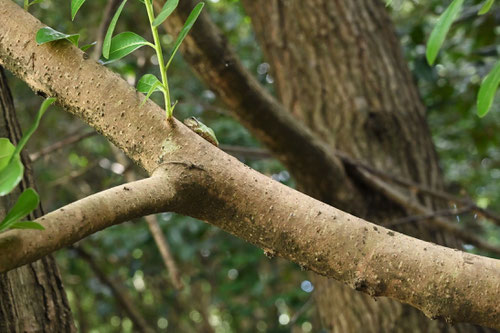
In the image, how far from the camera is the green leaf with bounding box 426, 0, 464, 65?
0.84 m

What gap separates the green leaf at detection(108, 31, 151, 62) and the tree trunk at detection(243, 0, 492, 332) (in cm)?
137

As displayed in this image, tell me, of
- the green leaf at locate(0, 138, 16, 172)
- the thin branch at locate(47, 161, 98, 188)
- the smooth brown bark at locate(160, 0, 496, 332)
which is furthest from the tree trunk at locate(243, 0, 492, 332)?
the green leaf at locate(0, 138, 16, 172)

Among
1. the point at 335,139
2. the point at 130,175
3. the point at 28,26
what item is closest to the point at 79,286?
the point at 130,175

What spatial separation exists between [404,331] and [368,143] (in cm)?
70

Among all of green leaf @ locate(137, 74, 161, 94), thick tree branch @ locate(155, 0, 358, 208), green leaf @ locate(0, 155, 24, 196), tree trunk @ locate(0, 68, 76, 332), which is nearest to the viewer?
green leaf @ locate(0, 155, 24, 196)

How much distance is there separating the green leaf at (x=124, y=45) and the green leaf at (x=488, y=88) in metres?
0.51

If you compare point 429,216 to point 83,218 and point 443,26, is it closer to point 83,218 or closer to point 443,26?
point 443,26

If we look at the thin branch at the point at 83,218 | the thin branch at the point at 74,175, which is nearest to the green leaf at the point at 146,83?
the thin branch at the point at 83,218

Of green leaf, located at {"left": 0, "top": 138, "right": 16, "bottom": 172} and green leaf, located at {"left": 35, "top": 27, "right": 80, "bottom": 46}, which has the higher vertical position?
green leaf, located at {"left": 35, "top": 27, "right": 80, "bottom": 46}

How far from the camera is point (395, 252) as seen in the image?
807 millimetres

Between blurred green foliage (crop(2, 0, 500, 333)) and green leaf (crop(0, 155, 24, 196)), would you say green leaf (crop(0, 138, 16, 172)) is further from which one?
blurred green foliage (crop(2, 0, 500, 333))

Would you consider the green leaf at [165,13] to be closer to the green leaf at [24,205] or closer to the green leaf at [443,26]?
the green leaf at [24,205]

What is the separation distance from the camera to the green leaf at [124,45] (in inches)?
32.9

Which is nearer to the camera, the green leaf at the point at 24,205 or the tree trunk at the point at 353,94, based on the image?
the green leaf at the point at 24,205
